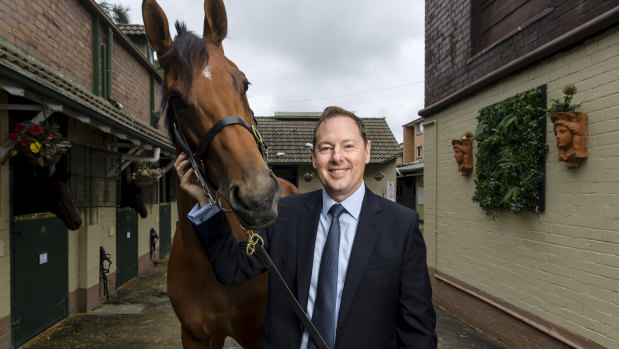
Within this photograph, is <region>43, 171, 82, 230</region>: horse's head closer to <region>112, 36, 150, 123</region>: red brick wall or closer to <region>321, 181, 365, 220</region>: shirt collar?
<region>112, 36, 150, 123</region>: red brick wall

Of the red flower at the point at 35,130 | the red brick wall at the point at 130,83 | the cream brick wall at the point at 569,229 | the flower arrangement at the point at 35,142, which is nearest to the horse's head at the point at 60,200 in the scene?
the flower arrangement at the point at 35,142

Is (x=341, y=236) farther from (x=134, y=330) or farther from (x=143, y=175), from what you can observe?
(x=143, y=175)

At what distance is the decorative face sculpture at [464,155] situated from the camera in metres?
5.22

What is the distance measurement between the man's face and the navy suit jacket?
0.14m

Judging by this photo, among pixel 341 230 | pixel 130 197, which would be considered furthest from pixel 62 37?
pixel 341 230

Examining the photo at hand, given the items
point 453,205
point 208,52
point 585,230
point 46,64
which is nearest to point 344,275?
point 208,52

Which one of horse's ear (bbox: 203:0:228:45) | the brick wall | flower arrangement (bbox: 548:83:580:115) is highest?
the brick wall

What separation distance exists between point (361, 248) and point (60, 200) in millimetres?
4403

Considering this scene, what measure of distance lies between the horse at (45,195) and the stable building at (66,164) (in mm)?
18

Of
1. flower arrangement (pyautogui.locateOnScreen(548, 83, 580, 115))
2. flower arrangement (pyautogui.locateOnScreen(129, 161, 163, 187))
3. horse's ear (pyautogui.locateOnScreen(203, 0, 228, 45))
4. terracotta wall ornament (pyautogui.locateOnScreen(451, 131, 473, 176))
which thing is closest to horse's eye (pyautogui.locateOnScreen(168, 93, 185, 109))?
horse's ear (pyautogui.locateOnScreen(203, 0, 228, 45))

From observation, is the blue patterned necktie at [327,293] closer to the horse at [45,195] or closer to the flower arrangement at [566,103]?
the flower arrangement at [566,103]

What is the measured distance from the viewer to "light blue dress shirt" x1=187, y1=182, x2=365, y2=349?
1518 mm

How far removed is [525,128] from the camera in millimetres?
4000

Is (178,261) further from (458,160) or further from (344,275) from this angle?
(458,160)
